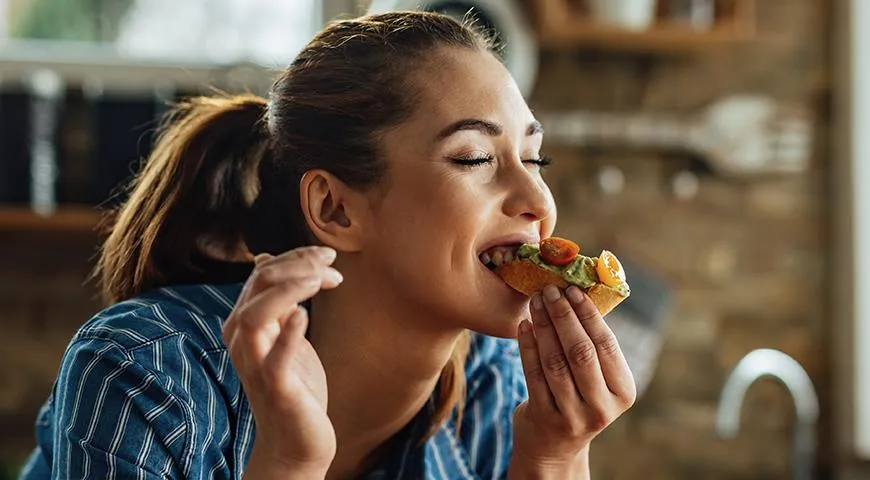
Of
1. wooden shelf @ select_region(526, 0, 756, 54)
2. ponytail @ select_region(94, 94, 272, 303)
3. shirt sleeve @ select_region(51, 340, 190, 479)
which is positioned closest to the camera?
shirt sleeve @ select_region(51, 340, 190, 479)

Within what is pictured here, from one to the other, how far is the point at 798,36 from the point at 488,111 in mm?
1952

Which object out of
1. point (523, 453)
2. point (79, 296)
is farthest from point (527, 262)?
point (79, 296)

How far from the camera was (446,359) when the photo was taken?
1.41 metres

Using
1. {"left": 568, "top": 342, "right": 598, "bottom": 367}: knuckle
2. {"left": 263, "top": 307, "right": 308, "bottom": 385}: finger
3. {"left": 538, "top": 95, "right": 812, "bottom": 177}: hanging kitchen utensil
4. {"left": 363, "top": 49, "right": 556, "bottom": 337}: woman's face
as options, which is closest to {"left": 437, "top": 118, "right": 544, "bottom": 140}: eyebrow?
{"left": 363, "top": 49, "right": 556, "bottom": 337}: woman's face

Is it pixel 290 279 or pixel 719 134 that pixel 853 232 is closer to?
pixel 719 134

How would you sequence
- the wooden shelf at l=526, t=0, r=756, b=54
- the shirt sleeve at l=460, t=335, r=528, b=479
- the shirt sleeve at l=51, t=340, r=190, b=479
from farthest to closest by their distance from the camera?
the wooden shelf at l=526, t=0, r=756, b=54 → the shirt sleeve at l=460, t=335, r=528, b=479 → the shirt sleeve at l=51, t=340, r=190, b=479

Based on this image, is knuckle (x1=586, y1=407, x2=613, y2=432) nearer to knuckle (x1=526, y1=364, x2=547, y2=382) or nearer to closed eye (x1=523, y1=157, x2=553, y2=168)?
knuckle (x1=526, y1=364, x2=547, y2=382)

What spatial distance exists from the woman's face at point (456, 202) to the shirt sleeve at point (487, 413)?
1.15 ft

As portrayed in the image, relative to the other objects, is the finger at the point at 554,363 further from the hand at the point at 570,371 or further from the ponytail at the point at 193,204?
the ponytail at the point at 193,204

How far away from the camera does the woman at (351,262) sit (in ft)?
3.95

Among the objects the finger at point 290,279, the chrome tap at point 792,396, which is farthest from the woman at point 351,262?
the chrome tap at point 792,396

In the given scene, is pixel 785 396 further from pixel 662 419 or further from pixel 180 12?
pixel 180 12

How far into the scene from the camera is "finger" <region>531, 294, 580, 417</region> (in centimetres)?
126

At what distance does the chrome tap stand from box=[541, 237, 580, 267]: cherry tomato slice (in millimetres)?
1401
